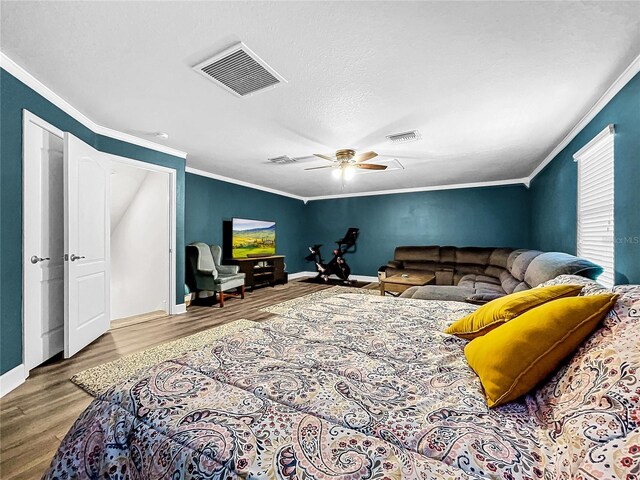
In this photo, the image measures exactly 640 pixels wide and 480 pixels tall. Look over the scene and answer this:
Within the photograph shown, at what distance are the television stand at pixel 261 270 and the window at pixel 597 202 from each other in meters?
5.24

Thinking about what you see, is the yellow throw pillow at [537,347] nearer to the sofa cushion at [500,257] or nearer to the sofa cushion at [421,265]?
the sofa cushion at [500,257]

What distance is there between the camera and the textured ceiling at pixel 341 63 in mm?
1541

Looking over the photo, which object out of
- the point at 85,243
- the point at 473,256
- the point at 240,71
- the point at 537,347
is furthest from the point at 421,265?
the point at 85,243

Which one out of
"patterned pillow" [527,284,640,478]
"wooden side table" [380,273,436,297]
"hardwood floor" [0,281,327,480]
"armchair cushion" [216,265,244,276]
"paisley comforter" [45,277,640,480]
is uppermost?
"patterned pillow" [527,284,640,478]

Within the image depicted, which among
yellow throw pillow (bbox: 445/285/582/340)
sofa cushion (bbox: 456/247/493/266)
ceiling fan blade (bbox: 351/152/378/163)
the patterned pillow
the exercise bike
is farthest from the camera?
the exercise bike

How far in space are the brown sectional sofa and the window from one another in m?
0.29

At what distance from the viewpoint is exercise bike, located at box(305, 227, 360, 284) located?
23.7ft

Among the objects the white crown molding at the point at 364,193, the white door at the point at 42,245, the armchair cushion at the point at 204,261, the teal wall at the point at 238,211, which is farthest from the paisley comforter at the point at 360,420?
the white crown molding at the point at 364,193

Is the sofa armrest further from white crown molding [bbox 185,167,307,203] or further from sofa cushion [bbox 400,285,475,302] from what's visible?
sofa cushion [bbox 400,285,475,302]

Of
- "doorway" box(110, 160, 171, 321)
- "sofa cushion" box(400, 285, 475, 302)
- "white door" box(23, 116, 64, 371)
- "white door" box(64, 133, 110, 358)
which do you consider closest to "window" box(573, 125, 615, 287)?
"sofa cushion" box(400, 285, 475, 302)

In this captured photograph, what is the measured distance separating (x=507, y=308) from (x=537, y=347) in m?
0.37

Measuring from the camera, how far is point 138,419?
2.98 ft

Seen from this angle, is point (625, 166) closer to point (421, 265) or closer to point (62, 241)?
point (421, 265)

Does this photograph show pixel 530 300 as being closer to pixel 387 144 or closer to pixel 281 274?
pixel 387 144
